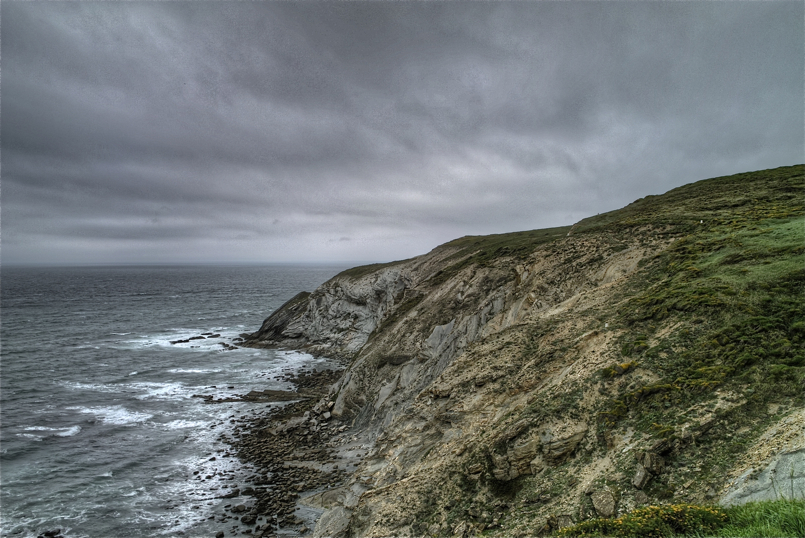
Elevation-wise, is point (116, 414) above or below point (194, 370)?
below

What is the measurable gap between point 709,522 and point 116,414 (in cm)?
4526

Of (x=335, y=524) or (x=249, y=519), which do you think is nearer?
(x=335, y=524)

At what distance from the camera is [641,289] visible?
20859 mm

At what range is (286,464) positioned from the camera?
1082 inches

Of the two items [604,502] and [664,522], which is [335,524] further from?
[664,522]

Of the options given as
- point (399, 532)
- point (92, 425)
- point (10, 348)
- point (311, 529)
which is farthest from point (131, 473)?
point (10, 348)

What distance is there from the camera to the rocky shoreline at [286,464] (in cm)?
2170

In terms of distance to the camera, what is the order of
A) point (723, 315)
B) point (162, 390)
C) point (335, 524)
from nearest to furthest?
point (723, 315)
point (335, 524)
point (162, 390)

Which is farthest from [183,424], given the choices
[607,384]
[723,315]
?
[723,315]

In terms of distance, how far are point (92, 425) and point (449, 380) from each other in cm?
3376

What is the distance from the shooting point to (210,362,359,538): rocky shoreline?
21.7m

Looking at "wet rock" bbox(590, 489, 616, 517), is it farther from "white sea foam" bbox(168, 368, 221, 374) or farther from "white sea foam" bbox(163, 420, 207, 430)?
"white sea foam" bbox(168, 368, 221, 374)

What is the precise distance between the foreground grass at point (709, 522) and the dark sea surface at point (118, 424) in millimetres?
21719

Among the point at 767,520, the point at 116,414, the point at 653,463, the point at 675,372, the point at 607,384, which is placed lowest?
the point at 116,414
